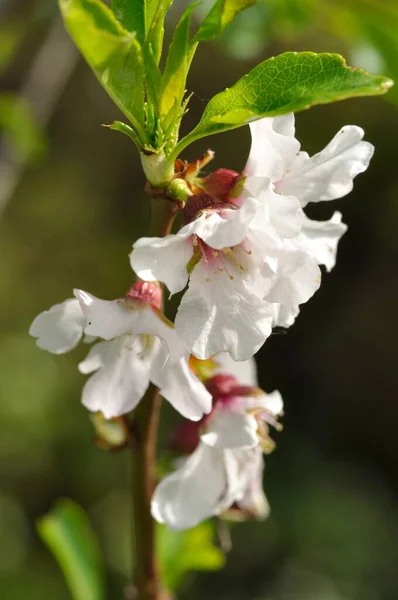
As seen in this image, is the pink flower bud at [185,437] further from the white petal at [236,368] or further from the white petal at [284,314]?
the white petal at [284,314]

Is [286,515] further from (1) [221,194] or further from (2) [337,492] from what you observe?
(1) [221,194]

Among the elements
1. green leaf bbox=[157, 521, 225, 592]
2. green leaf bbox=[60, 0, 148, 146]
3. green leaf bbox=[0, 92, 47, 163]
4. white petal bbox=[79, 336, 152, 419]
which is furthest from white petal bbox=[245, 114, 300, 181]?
green leaf bbox=[0, 92, 47, 163]

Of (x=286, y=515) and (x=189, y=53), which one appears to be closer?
(x=189, y=53)

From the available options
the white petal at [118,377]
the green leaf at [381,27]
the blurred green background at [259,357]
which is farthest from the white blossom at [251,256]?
the blurred green background at [259,357]

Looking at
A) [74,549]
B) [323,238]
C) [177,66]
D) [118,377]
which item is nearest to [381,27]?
[323,238]

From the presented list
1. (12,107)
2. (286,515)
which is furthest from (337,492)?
(12,107)

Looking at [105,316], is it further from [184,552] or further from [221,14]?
[184,552]
